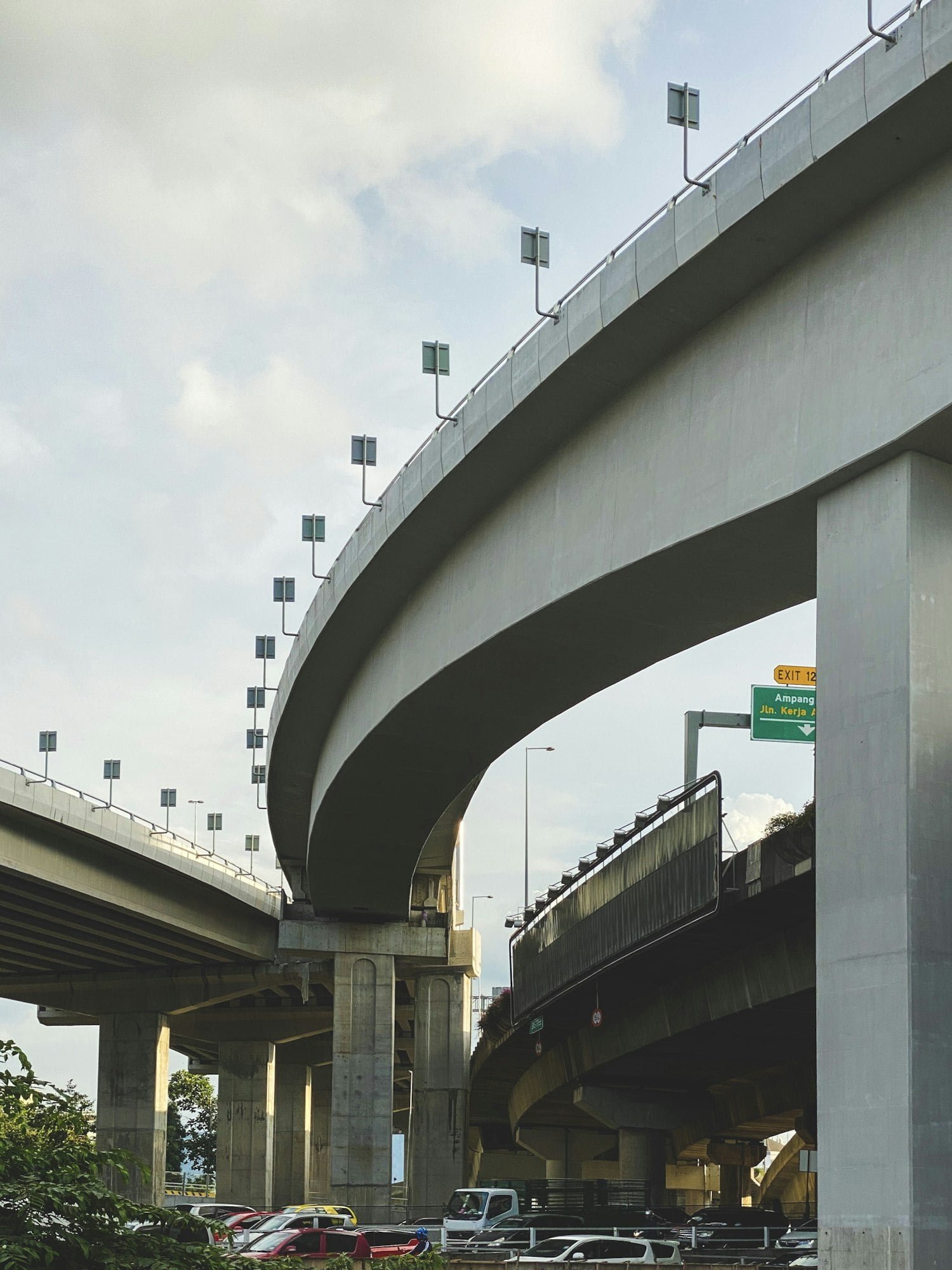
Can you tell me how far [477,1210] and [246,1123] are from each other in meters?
40.2

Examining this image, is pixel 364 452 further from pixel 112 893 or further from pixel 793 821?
pixel 112 893

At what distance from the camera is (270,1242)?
106 feet

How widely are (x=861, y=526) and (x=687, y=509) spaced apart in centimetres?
307

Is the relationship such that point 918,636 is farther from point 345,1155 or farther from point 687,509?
point 345,1155

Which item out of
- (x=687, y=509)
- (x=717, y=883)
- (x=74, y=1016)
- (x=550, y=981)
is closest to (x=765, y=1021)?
(x=550, y=981)

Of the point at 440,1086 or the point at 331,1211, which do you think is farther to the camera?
the point at 440,1086

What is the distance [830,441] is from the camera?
682 inches

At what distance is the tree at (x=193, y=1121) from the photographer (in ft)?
492

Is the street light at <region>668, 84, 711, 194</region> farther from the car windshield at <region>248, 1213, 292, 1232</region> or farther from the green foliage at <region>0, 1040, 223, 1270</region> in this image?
the car windshield at <region>248, 1213, 292, 1232</region>

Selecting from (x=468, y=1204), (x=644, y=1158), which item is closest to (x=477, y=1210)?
(x=468, y=1204)

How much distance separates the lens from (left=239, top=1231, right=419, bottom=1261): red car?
31312 millimetres

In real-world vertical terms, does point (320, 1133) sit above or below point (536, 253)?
below

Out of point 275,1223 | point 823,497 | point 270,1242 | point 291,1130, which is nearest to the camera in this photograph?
point 823,497

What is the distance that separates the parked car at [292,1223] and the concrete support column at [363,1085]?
41.1 ft
